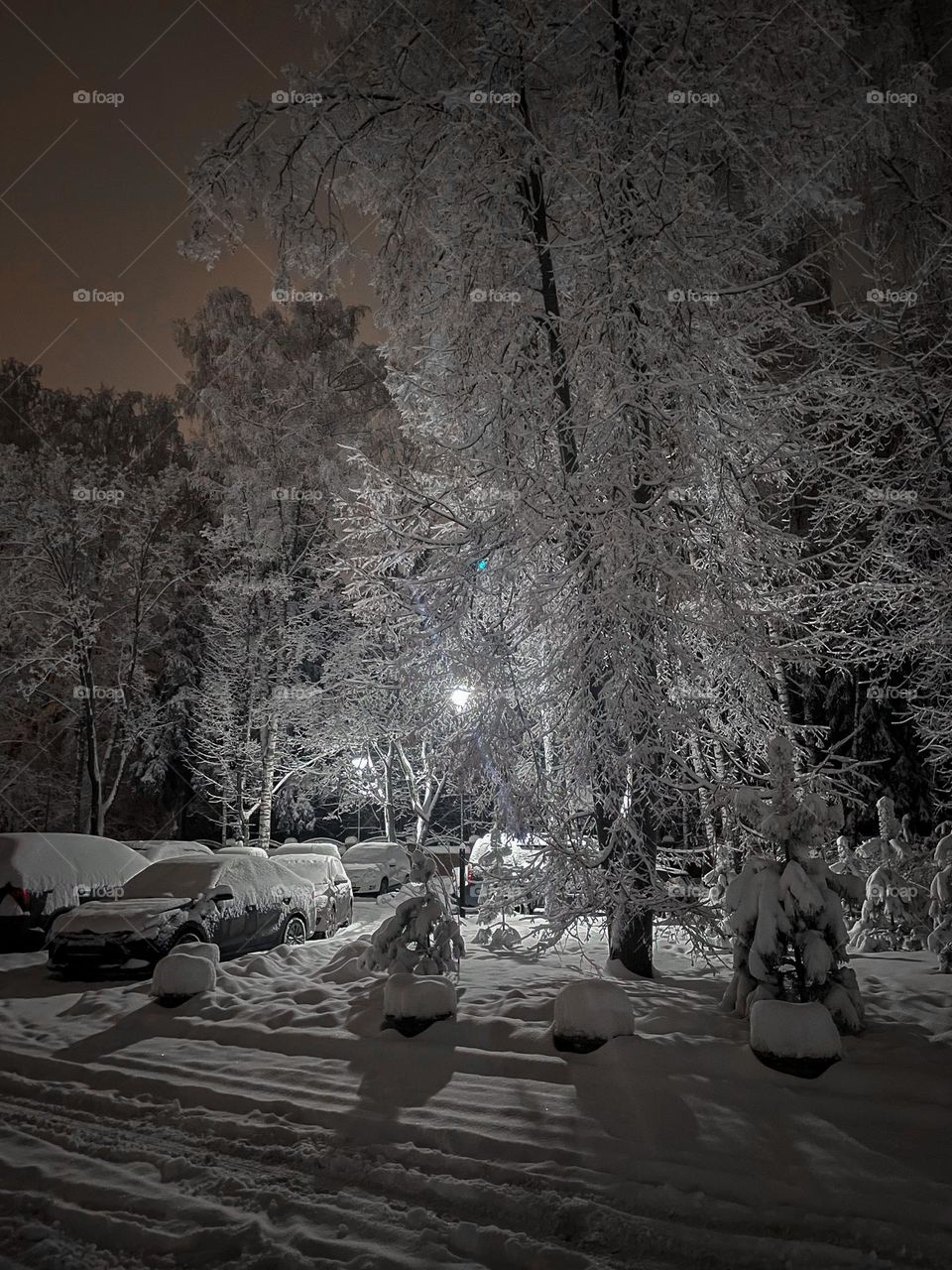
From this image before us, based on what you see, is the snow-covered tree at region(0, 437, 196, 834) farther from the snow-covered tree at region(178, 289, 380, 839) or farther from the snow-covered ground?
the snow-covered ground

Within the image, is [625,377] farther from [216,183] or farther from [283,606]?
[283,606]

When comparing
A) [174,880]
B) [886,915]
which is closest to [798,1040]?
[886,915]

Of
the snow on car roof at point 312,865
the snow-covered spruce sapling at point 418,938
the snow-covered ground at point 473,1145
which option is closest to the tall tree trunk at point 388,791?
the snow on car roof at point 312,865

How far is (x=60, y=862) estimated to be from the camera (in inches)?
432

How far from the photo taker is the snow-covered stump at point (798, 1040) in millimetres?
4633

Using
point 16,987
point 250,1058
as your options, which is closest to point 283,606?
point 16,987

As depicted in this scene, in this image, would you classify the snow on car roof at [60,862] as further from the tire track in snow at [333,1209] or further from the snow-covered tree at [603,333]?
the tire track in snow at [333,1209]

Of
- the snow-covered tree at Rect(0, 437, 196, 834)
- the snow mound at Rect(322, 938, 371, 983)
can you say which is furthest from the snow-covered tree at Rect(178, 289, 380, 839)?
the snow mound at Rect(322, 938, 371, 983)

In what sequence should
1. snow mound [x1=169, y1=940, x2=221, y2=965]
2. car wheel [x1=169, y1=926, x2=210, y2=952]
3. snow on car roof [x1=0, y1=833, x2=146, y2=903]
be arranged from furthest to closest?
snow on car roof [x1=0, y1=833, x2=146, y2=903], car wheel [x1=169, y1=926, x2=210, y2=952], snow mound [x1=169, y1=940, x2=221, y2=965]

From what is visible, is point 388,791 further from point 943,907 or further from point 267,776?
point 943,907

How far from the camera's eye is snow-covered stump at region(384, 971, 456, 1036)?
590 centimetres

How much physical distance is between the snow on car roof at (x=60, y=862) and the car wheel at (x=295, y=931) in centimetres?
280

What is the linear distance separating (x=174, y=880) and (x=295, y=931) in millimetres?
1920

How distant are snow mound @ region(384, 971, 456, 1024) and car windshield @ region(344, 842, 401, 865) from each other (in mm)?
15014
